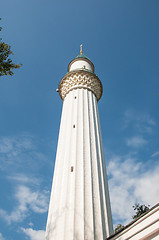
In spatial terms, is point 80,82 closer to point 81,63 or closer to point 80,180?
point 81,63

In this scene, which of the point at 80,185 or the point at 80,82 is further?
the point at 80,82

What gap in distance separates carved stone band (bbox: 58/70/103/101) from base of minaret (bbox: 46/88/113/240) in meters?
2.52

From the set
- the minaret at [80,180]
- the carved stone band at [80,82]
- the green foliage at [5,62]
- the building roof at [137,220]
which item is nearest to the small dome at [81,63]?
the carved stone band at [80,82]

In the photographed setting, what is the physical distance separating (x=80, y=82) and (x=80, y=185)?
345 inches

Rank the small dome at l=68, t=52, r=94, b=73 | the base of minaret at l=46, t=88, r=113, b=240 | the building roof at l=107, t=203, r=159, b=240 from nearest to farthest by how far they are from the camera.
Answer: the building roof at l=107, t=203, r=159, b=240, the base of minaret at l=46, t=88, r=113, b=240, the small dome at l=68, t=52, r=94, b=73

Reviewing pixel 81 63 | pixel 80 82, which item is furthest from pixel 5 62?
pixel 81 63

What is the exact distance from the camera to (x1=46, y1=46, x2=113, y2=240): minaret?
817 centimetres

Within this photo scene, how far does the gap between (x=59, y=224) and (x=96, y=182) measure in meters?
2.56

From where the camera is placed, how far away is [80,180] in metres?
9.62

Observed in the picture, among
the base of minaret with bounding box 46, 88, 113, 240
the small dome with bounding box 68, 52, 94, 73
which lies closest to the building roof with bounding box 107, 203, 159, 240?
the base of minaret with bounding box 46, 88, 113, 240

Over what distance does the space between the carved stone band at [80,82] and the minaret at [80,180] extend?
28.8 inches

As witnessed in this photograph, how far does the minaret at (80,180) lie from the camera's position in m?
8.17

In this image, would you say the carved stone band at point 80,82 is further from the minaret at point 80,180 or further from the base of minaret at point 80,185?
the base of minaret at point 80,185

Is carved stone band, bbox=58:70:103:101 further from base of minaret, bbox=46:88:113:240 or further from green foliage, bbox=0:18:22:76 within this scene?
green foliage, bbox=0:18:22:76
